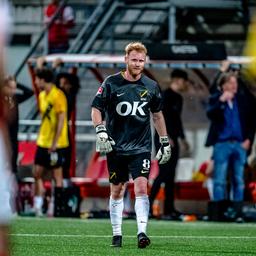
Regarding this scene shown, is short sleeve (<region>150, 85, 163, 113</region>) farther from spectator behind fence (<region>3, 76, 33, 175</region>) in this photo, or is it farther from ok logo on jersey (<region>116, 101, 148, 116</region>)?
spectator behind fence (<region>3, 76, 33, 175</region>)

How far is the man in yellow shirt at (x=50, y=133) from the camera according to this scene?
19.4m

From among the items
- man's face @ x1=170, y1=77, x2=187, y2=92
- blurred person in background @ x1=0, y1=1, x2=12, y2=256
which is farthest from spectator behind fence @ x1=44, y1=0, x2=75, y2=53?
blurred person in background @ x1=0, y1=1, x2=12, y2=256

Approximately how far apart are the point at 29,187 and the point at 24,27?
348 inches

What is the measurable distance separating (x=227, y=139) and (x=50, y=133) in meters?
2.79

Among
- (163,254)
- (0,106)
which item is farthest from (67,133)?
(0,106)

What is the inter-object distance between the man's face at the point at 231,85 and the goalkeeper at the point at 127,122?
5886 millimetres

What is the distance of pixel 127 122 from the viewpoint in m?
12.4

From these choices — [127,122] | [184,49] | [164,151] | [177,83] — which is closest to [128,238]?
[164,151]

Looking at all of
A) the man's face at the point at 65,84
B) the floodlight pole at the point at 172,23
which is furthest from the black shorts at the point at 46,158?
the floodlight pole at the point at 172,23

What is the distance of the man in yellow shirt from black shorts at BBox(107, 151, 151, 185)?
7.13 m

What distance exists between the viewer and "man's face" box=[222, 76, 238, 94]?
18.3m

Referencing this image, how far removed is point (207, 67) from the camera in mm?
19516

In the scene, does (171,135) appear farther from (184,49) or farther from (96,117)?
(96,117)

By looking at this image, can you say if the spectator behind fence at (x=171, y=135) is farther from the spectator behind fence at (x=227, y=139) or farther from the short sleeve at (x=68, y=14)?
the short sleeve at (x=68, y=14)
